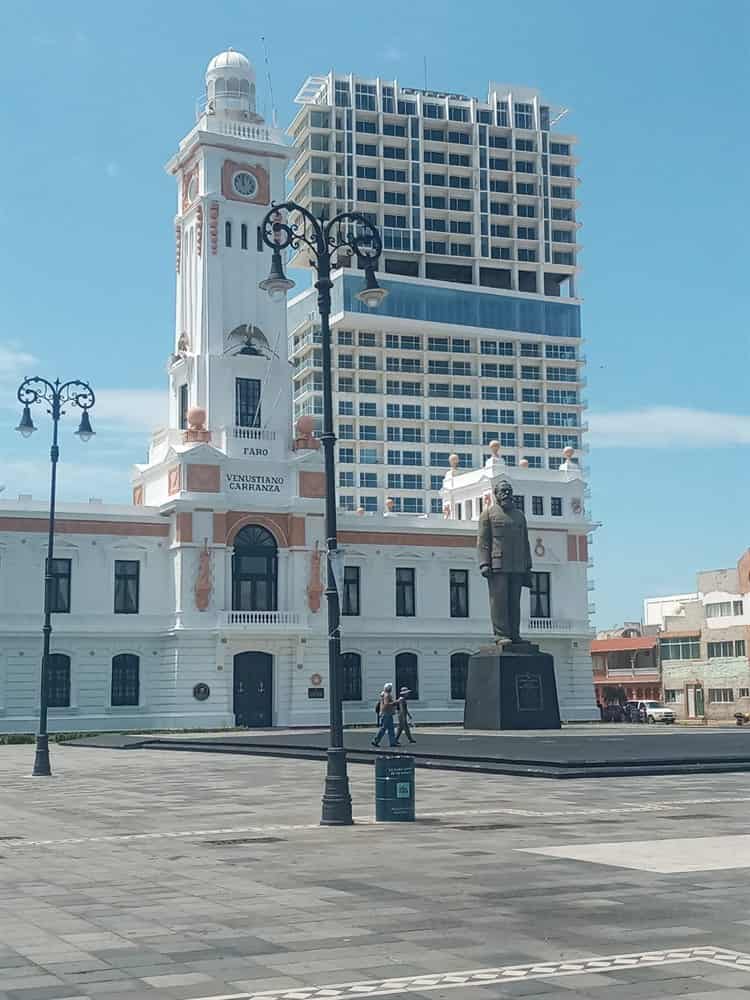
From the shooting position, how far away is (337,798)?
18.3 m

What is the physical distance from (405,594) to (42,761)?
33.7 meters

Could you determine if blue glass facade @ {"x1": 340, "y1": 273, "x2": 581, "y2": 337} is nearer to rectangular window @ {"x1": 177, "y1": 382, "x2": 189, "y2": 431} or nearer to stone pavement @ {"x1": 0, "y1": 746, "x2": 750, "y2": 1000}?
rectangular window @ {"x1": 177, "y1": 382, "x2": 189, "y2": 431}

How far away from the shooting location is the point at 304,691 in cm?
5791

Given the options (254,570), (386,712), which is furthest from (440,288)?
(386,712)

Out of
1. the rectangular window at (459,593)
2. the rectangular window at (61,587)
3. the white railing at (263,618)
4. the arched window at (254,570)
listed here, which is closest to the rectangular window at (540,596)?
the rectangular window at (459,593)

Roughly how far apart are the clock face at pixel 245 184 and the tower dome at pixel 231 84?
11.6ft

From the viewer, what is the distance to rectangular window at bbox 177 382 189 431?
2432 inches

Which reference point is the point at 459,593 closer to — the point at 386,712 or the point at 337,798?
the point at 386,712

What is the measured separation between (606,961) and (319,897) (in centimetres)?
356

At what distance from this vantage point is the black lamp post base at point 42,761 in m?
29.6

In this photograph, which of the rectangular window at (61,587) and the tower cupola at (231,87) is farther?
the tower cupola at (231,87)

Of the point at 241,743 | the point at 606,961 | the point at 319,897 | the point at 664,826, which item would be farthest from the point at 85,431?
the point at 606,961

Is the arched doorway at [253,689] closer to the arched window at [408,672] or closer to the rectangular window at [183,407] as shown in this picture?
the arched window at [408,672]

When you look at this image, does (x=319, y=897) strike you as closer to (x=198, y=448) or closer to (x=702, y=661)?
(x=198, y=448)
